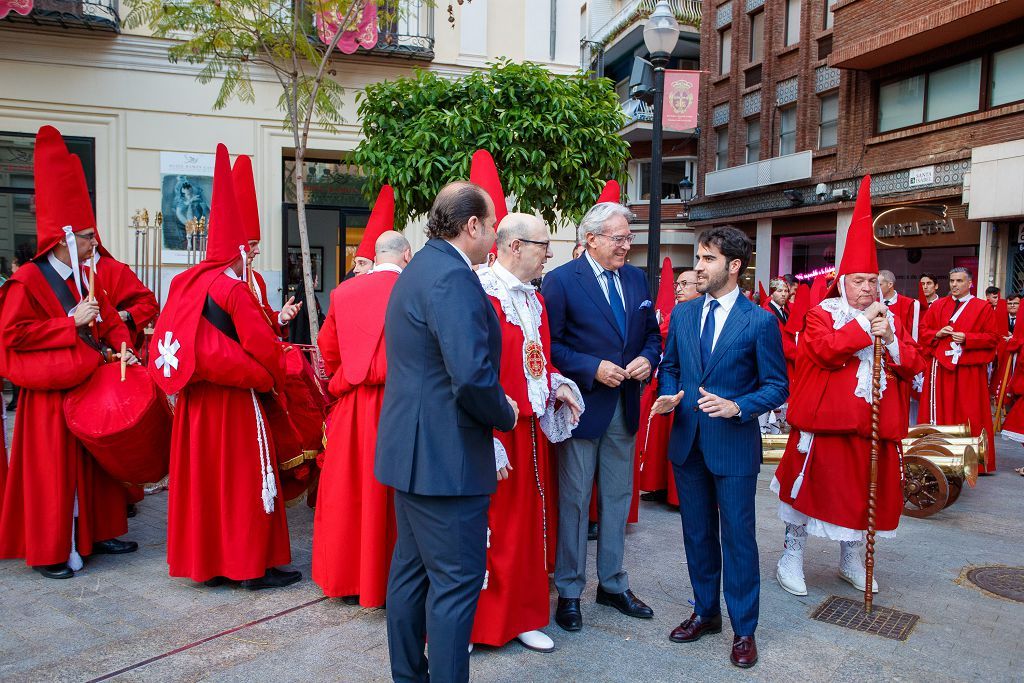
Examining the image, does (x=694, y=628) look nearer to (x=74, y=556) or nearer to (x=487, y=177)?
(x=487, y=177)

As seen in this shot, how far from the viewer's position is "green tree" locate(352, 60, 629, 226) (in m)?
8.99

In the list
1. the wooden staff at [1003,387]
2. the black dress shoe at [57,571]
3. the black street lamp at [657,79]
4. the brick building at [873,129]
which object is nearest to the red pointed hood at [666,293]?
the black street lamp at [657,79]

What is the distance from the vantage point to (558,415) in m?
3.90

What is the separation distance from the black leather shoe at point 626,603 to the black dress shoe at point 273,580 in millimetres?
1797

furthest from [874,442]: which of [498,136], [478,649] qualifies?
[498,136]

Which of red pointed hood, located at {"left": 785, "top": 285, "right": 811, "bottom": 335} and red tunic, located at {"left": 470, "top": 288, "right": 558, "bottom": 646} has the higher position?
red pointed hood, located at {"left": 785, "top": 285, "right": 811, "bottom": 335}

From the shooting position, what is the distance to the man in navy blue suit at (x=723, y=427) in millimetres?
3621

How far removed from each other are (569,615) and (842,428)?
6.36 ft

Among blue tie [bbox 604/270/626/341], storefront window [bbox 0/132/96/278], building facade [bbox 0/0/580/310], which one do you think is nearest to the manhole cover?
blue tie [bbox 604/270/626/341]

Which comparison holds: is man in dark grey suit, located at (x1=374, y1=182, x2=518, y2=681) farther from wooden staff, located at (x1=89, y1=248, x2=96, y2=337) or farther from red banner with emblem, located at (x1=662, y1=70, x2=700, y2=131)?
red banner with emblem, located at (x1=662, y1=70, x2=700, y2=131)

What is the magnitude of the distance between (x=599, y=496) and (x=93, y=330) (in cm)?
339

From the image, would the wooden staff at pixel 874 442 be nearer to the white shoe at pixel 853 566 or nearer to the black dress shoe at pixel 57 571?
the white shoe at pixel 853 566

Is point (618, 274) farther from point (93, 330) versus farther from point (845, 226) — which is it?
point (845, 226)

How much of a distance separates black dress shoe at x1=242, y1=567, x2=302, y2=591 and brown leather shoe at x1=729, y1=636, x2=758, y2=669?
2.50 m
